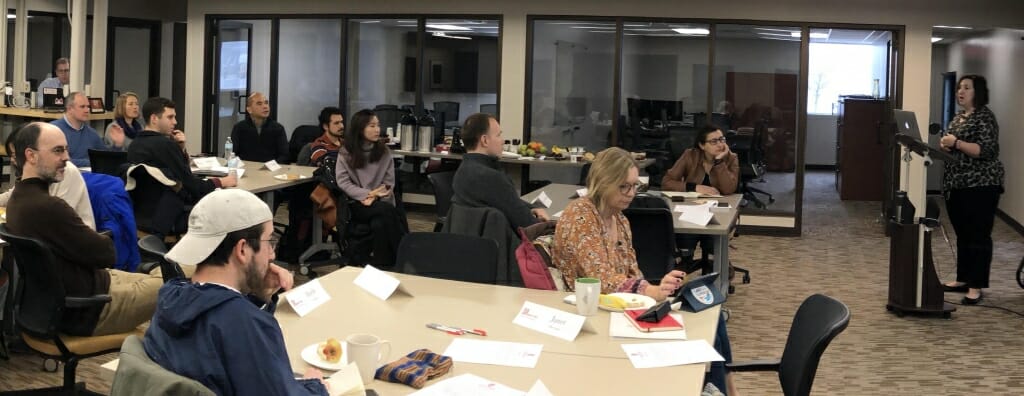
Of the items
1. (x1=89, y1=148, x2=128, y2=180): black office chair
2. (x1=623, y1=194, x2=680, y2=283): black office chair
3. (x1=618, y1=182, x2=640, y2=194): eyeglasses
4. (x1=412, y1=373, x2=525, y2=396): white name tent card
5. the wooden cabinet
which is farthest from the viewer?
the wooden cabinet

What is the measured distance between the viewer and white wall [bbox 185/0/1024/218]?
10500mm

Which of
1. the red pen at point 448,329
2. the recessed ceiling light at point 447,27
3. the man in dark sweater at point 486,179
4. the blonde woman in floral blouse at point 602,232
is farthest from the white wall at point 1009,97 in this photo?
the red pen at point 448,329

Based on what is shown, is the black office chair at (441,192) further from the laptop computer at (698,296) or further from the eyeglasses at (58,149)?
the laptop computer at (698,296)

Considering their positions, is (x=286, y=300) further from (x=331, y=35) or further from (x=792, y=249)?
(x=331, y=35)

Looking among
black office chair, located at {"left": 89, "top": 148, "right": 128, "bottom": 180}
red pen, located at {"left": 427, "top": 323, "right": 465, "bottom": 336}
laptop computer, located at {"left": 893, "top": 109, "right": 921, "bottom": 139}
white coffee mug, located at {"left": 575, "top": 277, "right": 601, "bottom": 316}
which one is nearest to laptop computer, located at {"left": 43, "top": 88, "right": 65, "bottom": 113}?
black office chair, located at {"left": 89, "top": 148, "right": 128, "bottom": 180}

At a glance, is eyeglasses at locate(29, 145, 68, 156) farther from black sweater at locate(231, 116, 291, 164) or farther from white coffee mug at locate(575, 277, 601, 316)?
black sweater at locate(231, 116, 291, 164)

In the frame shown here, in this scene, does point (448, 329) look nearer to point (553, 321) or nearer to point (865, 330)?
point (553, 321)

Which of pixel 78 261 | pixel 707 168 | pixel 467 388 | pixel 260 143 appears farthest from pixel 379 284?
pixel 260 143

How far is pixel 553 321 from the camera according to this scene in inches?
134

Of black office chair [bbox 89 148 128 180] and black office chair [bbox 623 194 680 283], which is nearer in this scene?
black office chair [bbox 623 194 680 283]

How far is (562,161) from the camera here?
1034 centimetres

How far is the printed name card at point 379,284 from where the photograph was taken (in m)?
3.76

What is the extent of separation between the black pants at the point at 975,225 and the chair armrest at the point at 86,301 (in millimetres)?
5767

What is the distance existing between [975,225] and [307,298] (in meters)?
5.41
